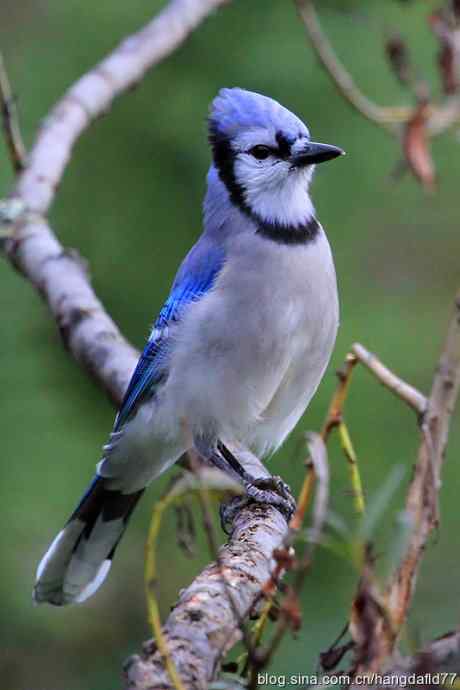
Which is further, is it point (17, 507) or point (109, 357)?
point (17, 507)

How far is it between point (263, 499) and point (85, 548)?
65 centimetres

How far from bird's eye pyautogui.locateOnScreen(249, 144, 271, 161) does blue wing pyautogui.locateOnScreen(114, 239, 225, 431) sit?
231mm

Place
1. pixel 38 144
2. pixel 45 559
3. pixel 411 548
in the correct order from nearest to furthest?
1. pixel 411 548
2. pixel 45 559
3. pixel 38 144

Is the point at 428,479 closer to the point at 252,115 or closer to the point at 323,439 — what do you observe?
the point at 323,439

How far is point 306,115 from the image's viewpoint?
3654 millimetres

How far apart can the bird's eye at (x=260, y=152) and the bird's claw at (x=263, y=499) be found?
761 mm

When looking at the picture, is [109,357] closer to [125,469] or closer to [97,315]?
[97,315]

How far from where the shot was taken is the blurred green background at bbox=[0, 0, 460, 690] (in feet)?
10.6

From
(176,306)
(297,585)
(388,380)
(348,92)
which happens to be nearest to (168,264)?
(176,306)

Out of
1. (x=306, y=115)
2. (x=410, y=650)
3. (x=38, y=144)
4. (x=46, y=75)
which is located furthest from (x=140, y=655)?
(x=46, y=75)

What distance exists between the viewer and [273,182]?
2617 millimetres

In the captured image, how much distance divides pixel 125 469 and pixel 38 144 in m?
0.89

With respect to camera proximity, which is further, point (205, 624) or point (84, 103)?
point (84, 103)

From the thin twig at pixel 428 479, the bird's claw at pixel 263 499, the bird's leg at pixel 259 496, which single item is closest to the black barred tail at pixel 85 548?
the bird's leg at pixel 259 496
